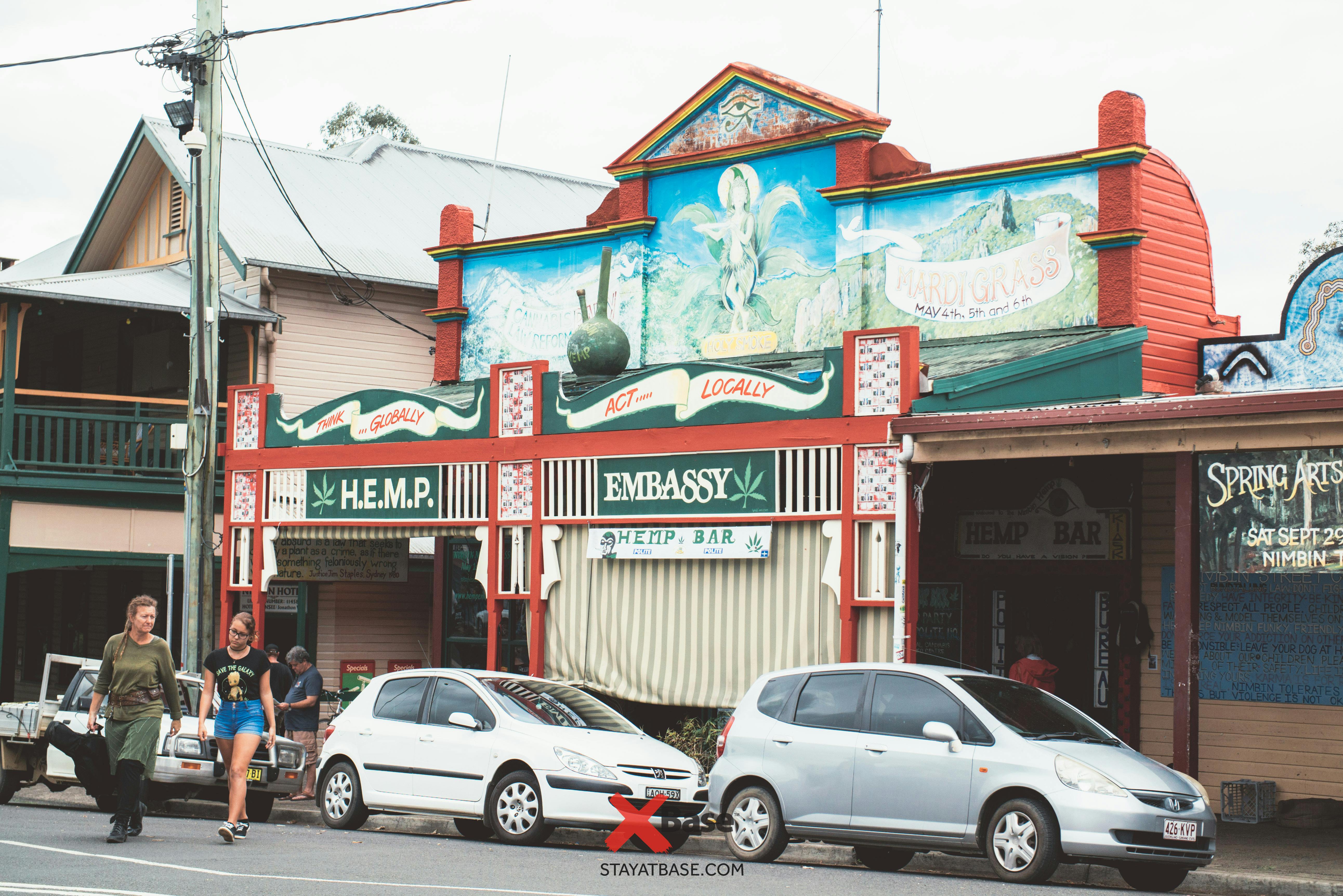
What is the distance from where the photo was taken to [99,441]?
22.1 metres

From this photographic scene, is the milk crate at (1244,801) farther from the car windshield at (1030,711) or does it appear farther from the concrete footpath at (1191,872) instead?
the car windshield at (1030,711)

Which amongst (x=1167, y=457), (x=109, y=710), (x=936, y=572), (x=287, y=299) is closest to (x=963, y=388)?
(x=1167, y=457)

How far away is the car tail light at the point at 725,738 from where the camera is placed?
12.1 m

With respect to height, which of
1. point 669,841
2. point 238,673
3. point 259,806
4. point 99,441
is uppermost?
point 99,441

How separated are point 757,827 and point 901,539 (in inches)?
126

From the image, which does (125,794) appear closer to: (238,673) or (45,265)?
(238,673)

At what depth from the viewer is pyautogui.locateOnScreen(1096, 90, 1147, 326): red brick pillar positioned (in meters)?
15.3

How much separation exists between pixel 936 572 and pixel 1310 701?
409 cm

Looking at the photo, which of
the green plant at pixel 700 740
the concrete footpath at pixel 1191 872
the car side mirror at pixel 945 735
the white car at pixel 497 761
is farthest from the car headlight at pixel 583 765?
the green plant at pixel 700 740

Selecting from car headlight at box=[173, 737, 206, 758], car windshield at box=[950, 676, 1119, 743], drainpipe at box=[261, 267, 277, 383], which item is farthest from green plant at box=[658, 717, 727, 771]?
drainpipe at box=[261, 267, 277, 383]

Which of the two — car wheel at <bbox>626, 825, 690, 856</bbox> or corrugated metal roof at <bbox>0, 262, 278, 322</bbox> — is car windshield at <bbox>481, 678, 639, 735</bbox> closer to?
car wheel at <bbox>626, 825, 690, 856</bbox>

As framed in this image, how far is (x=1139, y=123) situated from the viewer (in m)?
15.4

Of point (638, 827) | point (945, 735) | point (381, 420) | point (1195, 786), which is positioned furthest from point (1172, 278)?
point (381, 420)

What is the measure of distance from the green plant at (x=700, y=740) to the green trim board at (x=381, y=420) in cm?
397
